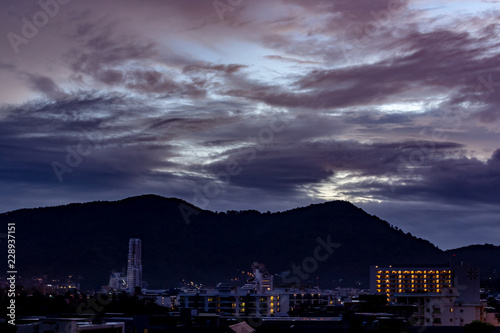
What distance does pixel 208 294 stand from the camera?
197m

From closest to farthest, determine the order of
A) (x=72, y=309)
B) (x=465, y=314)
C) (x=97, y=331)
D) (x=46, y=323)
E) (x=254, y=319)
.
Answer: (x=46, y=323) → (x=97, y=331) → (x=254, y=319) → (x=465, y=314) → (x=72, y=309)

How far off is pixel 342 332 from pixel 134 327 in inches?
1120

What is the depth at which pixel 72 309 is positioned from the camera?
547 feet

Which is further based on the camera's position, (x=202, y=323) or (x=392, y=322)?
(x=392, y=322)

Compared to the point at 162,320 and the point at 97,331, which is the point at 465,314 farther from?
the point at 97,331

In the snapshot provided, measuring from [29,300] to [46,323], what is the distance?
338 feet

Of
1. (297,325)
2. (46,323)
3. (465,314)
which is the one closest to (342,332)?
(297,325)

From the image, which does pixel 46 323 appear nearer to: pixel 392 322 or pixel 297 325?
pixel 297 325

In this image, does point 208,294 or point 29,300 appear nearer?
point 29,300

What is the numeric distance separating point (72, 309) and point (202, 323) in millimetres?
80027

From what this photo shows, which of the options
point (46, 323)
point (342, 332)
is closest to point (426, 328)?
point (342, 332)

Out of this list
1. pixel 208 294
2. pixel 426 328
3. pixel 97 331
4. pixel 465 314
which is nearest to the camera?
pixel 97 331

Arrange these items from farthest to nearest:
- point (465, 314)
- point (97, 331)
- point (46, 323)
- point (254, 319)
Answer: point (465, 314) < point (254, 319) < point (97, 331) < point (46, 323)

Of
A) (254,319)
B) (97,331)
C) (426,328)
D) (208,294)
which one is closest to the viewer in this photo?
(97,331)
